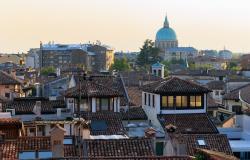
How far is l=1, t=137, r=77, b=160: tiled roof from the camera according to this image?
22022mm

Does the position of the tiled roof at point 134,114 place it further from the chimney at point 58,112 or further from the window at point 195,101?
the chimney at point 58,112

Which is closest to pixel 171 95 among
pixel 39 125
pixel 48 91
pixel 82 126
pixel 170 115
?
pixel 170 115

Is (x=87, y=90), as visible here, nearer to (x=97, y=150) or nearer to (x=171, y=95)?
(x=171, y=95)

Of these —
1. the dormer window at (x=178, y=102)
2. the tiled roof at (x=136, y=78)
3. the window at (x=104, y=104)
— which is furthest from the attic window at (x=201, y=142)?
the tiled roof at (x=136, y=78)

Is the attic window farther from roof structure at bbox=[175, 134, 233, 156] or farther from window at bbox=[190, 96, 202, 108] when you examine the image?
window at bbox=[190, 96, 202, 108]

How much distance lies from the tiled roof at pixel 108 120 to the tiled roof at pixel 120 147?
8679 mm

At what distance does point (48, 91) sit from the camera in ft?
226

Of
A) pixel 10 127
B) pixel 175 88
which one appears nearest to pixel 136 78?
pixel 175 88

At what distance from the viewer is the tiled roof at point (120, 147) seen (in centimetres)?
2348

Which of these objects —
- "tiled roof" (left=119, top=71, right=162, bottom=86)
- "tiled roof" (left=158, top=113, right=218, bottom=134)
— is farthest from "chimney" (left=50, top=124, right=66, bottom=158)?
"tiled roof" (left=119, top=71, right=162, bottom=86)

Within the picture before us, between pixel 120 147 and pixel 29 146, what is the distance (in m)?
3.06

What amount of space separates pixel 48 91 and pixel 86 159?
165 ft

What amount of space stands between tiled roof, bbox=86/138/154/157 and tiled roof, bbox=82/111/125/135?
8.68m

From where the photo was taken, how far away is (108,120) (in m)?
35.4
